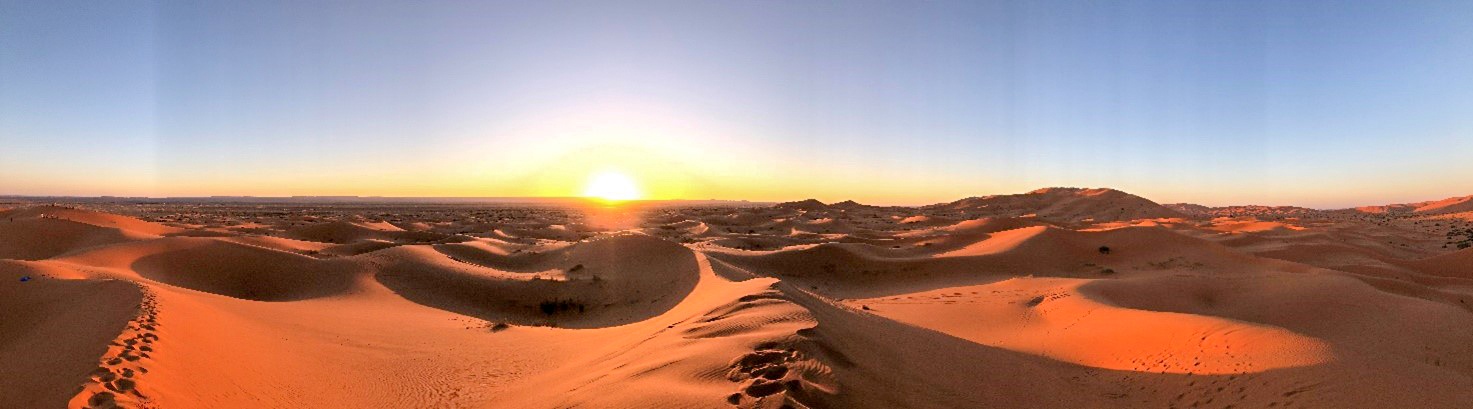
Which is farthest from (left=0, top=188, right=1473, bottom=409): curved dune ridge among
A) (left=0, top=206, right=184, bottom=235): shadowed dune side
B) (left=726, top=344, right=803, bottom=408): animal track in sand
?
(left=0, top=206, right=184, bottom=235): shadowed dune side

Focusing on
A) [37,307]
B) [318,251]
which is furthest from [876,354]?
[318,251]

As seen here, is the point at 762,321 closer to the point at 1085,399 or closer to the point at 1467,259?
the point at 1085,399

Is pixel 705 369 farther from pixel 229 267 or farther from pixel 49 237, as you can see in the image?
pixel 49 237

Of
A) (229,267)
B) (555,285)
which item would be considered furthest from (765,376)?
(229,267)

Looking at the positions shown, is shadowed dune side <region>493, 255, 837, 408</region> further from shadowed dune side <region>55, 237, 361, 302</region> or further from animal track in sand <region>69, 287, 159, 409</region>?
shadowed dune side <region>55, 237, 361, 302</region>

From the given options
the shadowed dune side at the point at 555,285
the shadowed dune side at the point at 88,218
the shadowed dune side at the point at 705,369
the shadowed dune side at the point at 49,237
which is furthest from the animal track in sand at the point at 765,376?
the shadowed dune side at the point at 88,218

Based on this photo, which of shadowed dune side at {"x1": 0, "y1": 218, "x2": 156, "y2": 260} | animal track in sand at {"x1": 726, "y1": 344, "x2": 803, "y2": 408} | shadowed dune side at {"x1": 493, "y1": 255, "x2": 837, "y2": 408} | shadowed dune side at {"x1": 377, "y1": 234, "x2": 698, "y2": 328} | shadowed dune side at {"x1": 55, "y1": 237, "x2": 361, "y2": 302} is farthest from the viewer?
shadowed dune side at {"x1": 0, "y1": 218, "x2": 156, "y2": 260}
